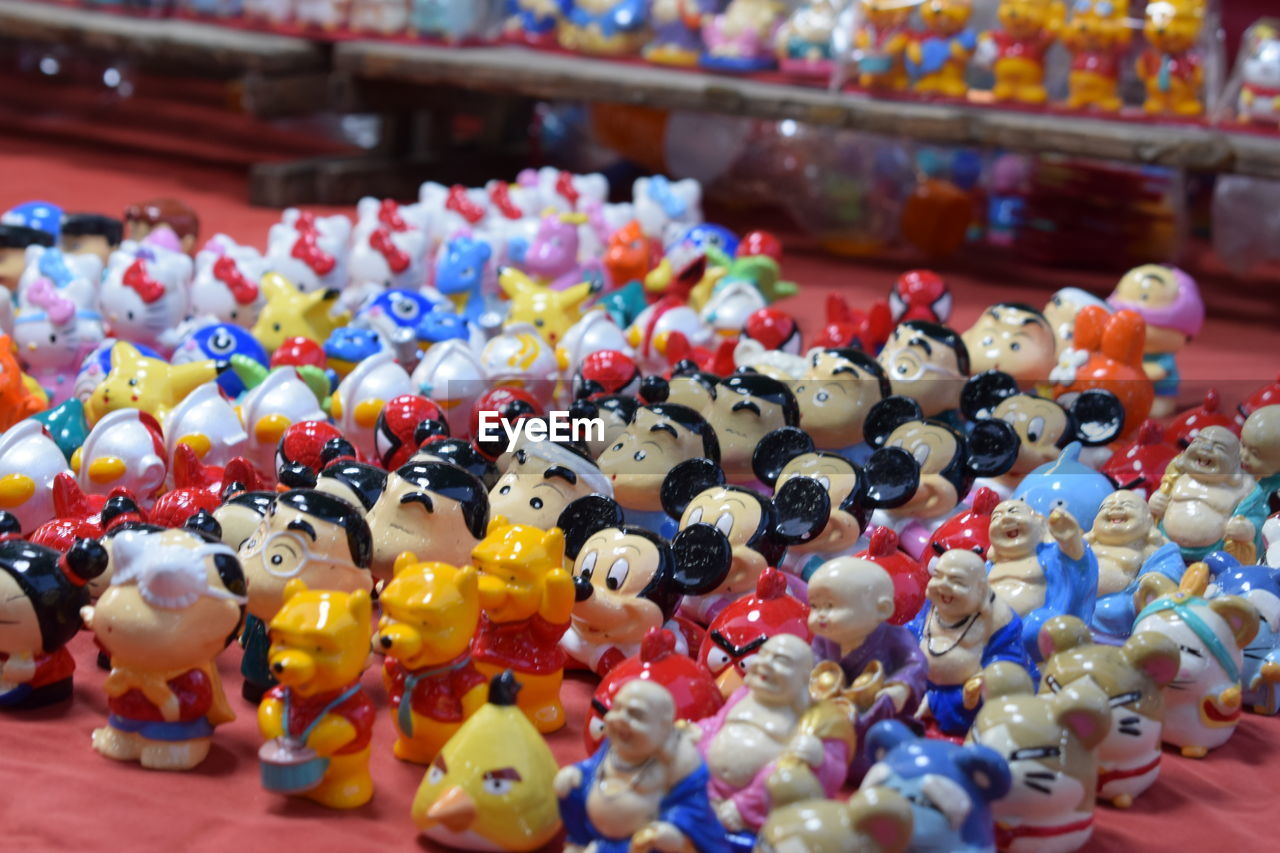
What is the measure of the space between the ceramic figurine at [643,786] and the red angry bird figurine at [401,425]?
1.41 meters

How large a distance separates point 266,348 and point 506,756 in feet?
8.00

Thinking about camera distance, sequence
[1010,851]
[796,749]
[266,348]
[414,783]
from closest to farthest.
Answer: [796,749] → [1010,851] → [414,783] → [266,348]

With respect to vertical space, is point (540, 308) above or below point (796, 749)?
above

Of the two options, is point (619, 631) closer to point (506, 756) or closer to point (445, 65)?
point (506, 756)

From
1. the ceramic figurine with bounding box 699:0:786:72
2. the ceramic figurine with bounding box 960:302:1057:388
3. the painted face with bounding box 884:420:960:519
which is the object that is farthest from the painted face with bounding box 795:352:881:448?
the ceramic figurine with bounding box 699:0:786:72

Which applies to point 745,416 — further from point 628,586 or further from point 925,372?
point 628,586

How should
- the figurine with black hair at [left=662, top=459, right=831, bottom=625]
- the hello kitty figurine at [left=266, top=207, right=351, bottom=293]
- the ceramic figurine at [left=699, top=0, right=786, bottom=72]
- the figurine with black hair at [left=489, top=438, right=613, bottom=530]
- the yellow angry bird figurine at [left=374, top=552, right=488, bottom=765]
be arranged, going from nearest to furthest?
1. the yellow angry bird figurine at [left=374, top=552, right=488, bottom=765]
2. the figurine with black hair at [left=662, top=459, right=831, bottom=625]
3. the figurine with black hair at [left=489, top=438, right=613, bottom=530]
4. the hello kitty figurine at [left=266, top=207, right=351, bottom=293]
5. the ceramic figurine at [left=699, top=0, right=786, bottom=72]

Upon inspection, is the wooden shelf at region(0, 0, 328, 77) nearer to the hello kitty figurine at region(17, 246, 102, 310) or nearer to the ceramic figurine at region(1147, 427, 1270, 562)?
the hello kitty figurine at region(17, 246, 102, 310)

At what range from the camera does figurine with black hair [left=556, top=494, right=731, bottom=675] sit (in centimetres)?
291

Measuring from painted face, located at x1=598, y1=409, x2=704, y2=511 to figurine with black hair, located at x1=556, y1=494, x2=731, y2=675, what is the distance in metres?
0.31

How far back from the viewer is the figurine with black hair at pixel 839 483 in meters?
3.27

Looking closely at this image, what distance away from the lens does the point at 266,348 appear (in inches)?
179

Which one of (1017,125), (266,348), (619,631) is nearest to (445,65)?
(1017,125)

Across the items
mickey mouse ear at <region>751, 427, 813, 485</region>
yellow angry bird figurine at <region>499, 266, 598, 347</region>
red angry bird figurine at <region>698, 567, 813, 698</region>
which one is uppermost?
yellow angry bird figurine at <region>499, 266, 598, 347</region>
